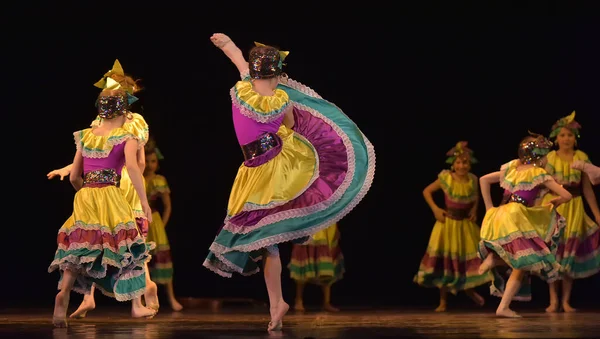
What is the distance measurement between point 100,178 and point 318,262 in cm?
293

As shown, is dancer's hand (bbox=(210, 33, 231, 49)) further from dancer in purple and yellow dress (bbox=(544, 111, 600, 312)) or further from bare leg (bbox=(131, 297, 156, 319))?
dancer in purple and yellow dress (bbox=(544, 111, 600, 312))

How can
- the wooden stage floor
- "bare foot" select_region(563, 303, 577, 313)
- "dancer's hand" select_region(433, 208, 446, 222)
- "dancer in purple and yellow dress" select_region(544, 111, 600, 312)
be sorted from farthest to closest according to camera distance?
1. "dancer's hand" select_region(433, 208, 446, 222)
2. "dancer in purple and yellow dress" select_region(544, 111, 600, 312)
3. "bare foot" select_region(563, 303, 577, 313)
4. the wooden stage floor

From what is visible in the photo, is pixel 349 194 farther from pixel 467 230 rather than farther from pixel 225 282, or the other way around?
pixel 225 282

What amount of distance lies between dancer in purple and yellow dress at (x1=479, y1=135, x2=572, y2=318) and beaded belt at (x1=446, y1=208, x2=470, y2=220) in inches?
70.9

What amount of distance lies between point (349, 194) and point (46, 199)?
14.9 feet

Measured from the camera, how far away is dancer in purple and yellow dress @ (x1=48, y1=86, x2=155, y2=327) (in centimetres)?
584

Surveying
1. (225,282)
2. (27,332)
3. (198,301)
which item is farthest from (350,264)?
(27,332)

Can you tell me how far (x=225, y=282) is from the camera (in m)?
9.94

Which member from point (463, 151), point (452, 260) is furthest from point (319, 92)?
point (452, 260)

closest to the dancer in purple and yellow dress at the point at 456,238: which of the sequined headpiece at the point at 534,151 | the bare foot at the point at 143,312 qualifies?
the sequined headpiece at the point at 534,151

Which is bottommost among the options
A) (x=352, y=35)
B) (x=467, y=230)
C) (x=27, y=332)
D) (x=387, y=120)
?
(x=27, y=332)

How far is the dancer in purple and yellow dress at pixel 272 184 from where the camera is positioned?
5.45 metres

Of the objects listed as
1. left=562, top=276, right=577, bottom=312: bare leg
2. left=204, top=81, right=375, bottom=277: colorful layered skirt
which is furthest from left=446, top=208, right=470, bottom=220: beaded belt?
left=204, top=81, right=375, bottom=277: colorful layered skirt

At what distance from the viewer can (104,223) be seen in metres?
5.86
